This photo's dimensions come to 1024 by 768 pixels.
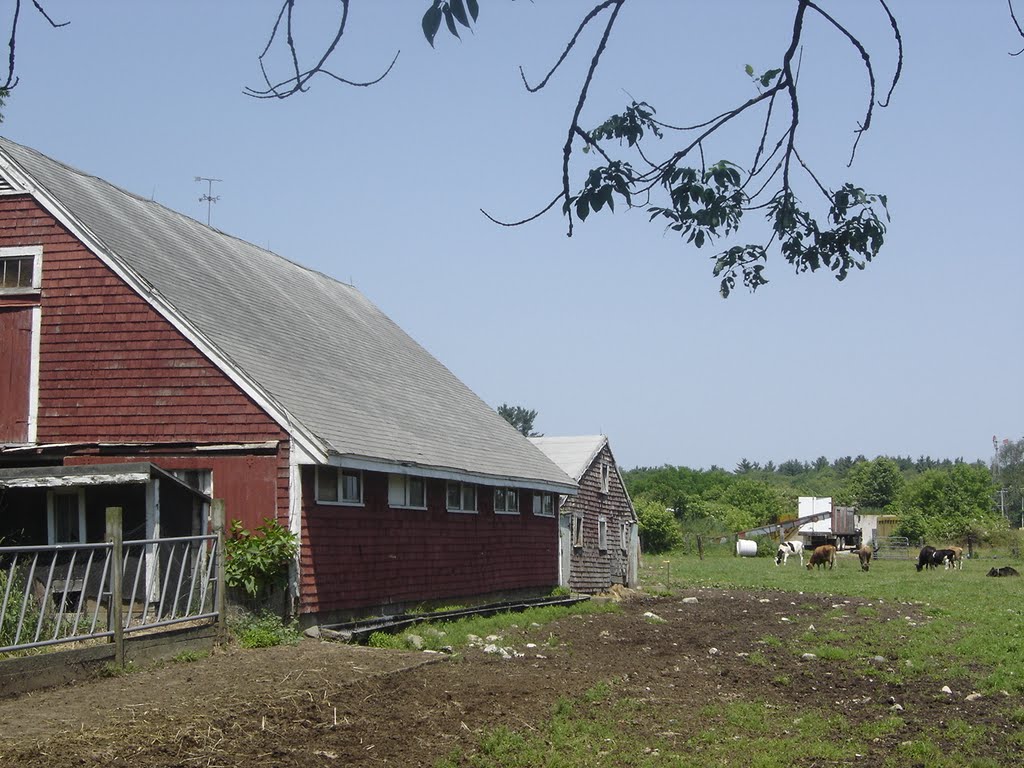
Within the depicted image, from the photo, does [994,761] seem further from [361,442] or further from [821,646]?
[361,442]

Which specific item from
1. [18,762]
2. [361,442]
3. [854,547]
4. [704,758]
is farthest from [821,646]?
[854,547]

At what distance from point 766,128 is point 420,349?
2365cm

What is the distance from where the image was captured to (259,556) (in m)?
17.0

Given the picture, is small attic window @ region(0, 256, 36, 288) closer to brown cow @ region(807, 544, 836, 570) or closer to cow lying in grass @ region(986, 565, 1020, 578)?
cow lying in grass @ region(986, 565, 1020, 578)

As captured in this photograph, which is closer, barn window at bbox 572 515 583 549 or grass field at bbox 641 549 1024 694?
grass field at bbox 641 549 1024 694

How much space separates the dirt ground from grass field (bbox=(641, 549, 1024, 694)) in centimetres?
91

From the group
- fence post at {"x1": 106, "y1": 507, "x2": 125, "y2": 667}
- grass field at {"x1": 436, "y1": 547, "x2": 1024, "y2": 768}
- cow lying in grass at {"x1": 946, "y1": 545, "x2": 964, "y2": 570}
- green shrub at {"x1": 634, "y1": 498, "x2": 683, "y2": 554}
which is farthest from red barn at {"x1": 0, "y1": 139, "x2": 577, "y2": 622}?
green shrub at {"x1": 634, "y1": 498, "x2": 683, "y2": 554}

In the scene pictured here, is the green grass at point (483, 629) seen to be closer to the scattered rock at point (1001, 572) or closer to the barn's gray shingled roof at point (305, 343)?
the barn's gray shingled roof at point (305, 343)

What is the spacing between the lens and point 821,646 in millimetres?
A: 18547

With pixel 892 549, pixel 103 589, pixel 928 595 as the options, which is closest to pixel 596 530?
pixel 928 595

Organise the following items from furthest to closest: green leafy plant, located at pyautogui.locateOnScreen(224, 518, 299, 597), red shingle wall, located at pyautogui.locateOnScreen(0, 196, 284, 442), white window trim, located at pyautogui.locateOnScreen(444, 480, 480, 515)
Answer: white window trim, located at pyautogui.locateOnScreen(444, 480, 480, 515)
red shingle wall, located at pyautogui.locateOnScreen(0, 196, 284, 442)
green leafy plant, located at pyautogui.locateOnScreen(224, 518, 299, 597)

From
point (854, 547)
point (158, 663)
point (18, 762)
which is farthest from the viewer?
point (854, 547)

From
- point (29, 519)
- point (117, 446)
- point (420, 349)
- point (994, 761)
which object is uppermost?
point (420, 349)

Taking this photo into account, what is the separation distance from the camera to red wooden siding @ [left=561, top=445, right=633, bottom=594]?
3256cm
